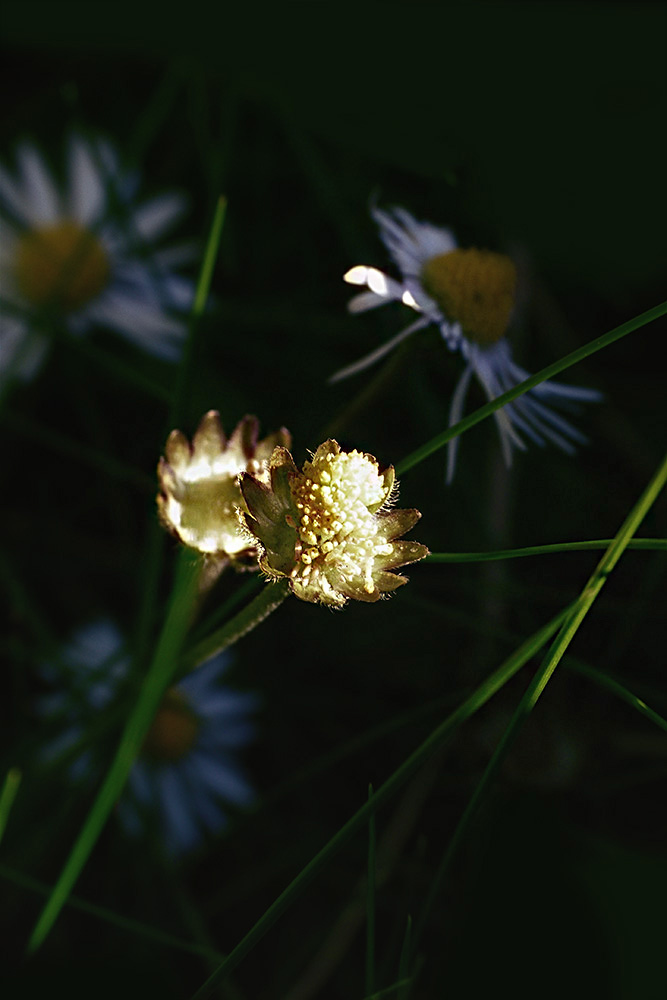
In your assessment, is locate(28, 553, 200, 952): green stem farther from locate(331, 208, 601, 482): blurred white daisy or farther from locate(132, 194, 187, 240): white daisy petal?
locate(132, 194, 187, 240): white daisy petal

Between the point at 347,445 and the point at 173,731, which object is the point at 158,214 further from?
the point at 173,731

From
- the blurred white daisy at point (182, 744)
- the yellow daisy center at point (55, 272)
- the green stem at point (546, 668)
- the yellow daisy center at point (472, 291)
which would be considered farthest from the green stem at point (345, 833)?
the yellow daisy center at point (55, 272)

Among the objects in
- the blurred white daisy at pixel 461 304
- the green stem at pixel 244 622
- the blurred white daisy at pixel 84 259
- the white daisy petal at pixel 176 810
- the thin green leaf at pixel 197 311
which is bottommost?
the white daisy petal at pixel 176 810

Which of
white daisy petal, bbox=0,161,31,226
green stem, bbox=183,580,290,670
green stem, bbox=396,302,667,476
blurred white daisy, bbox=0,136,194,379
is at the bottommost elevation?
green stem, bbox=183,580,290,670

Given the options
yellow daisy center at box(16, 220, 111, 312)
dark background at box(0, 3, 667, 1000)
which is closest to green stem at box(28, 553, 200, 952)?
dark background at box(0, 3, 667, 1000)

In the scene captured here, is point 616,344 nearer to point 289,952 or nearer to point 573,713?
point 573,713

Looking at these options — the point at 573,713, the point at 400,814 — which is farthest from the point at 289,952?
the point at 573,713

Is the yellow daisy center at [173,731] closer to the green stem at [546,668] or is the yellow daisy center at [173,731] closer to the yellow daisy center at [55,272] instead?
the yellow daisy center at [55,272]
